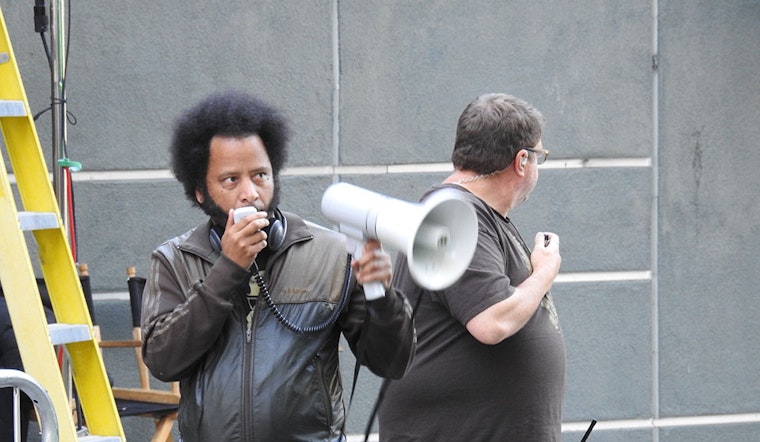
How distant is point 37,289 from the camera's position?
304cm

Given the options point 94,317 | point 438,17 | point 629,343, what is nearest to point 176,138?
point 94,317

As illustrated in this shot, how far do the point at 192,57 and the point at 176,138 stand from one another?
7.95 feet

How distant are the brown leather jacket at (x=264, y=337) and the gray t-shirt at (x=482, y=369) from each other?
1.56 feet

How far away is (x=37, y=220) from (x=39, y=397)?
705 mm

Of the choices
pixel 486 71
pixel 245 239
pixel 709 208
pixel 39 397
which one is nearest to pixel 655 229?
pixel 709 208

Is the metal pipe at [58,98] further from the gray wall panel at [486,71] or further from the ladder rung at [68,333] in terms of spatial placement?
the gray wall panel at [486,71]

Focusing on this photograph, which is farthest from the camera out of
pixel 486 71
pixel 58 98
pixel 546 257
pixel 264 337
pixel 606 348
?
pixel 606 348

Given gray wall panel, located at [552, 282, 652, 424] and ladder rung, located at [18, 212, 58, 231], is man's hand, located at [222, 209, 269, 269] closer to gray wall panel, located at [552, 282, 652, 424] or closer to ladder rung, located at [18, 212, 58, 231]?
ladder rung, located at [18, 212, 58, 231]

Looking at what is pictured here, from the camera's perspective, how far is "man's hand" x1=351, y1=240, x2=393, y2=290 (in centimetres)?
224

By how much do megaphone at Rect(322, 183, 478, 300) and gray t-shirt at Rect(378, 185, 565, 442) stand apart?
0.74m

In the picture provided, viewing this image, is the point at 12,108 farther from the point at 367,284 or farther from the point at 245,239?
the point at 367,284

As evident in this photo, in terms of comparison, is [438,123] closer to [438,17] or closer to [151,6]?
[438,17]

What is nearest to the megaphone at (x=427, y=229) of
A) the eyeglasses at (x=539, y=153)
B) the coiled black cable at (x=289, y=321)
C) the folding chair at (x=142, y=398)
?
the coiled black cable at (x=289, y=321)

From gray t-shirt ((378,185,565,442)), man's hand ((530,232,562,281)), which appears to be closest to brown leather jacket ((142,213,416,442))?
gray t-shirt ((378,185,565,442))
